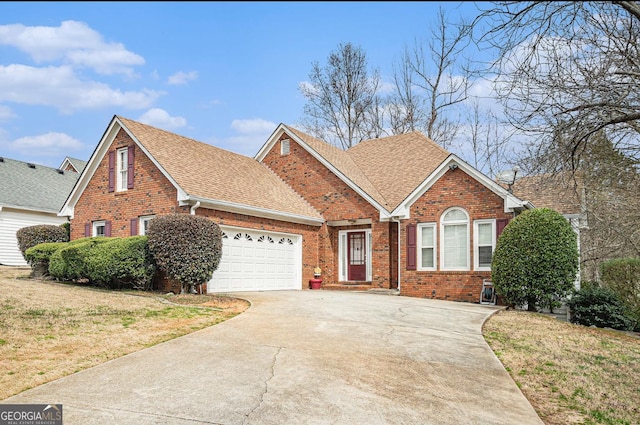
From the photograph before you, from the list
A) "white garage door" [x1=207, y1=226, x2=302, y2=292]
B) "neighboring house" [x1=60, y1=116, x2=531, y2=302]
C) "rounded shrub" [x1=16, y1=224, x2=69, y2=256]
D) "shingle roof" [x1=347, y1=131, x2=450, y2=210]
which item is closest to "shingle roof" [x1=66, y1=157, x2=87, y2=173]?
"rounded shrub" [x1=16, y1=224, x2=69, y2=256]

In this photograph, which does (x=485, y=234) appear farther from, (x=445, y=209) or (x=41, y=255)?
(x=41, y=255)

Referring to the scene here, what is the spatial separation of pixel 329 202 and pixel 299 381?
15.0 metres

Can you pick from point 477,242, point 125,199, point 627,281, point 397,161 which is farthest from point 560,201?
point 125,199

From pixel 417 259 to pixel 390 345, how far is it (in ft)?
30.8

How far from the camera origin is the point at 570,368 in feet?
26.6

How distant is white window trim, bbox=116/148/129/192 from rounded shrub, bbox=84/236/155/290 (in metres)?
3.56

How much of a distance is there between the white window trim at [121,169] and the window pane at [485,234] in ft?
40.3

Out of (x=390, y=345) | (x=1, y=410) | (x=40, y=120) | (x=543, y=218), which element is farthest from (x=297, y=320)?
(x=40, y=120)

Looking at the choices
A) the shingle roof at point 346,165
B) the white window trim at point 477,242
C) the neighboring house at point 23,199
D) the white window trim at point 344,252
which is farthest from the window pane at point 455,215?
the neighboring house at point 23,199

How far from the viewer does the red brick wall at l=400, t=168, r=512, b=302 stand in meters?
16.5

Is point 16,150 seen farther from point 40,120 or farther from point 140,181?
point 40,120

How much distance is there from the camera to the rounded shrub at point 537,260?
13.8m

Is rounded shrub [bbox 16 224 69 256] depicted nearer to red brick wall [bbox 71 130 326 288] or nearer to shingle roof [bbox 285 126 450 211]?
red brick wall [bbox 71 130 326 288]

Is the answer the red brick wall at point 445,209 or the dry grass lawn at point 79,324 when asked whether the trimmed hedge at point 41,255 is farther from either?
the red brick wall at point 445,209
